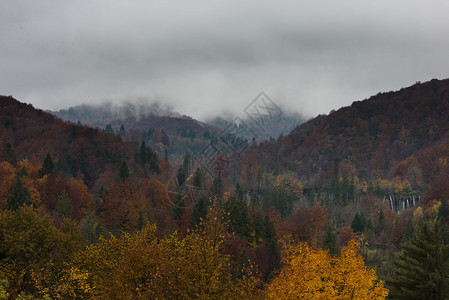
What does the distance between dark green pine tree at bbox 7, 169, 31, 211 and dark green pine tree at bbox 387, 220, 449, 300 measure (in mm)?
56442

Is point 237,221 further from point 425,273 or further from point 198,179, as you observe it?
point 198,179

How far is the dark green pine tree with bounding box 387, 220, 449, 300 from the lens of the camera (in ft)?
87.4

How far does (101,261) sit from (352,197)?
121 metres

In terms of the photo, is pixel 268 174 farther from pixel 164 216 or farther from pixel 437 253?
pixel 437 253

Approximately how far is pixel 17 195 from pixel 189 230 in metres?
42.4

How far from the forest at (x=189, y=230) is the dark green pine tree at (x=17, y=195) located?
28cm

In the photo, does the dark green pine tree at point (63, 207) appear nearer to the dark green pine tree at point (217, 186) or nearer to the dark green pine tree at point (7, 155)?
the dark green pine tree at point (7, 155)

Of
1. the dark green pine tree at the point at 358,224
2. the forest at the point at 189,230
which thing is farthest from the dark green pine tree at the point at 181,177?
the dark green pine tree at the point at 358,224

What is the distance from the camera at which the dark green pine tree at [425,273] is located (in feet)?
87.4

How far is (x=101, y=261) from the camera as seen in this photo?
2750 cm

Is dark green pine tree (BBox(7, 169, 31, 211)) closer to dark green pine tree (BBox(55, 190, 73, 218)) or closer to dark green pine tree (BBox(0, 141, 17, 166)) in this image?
dark green pine tree (BBox(55, 190, 73, 218))

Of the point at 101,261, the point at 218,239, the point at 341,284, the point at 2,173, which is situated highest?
the point at 2,173

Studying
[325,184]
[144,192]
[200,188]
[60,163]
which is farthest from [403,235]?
[325,184]

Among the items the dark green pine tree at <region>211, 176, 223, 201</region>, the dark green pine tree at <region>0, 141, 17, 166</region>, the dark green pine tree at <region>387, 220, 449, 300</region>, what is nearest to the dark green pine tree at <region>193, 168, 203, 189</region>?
the dark green pine tree at <region>211, 176, 223, 201</region>
